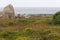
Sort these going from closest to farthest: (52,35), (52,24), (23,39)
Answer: (23,39)
(52,35)
(52,24)

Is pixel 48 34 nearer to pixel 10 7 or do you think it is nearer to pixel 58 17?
pixel 58 17

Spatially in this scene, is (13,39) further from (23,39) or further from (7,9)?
(7,9)

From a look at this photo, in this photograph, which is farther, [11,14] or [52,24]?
[11,14]

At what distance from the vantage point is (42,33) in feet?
73.6

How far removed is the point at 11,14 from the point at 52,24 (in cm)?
1551

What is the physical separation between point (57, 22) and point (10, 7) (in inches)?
718

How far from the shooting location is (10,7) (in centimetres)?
4756

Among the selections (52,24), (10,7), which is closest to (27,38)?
(52,24)

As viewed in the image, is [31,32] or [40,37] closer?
[40,37]

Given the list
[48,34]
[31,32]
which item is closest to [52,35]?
[48,34]

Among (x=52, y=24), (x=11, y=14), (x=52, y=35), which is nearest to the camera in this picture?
(x=52, y=35)

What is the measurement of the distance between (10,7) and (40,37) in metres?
27.6

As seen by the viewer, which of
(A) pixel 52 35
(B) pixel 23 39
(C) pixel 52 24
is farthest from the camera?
(C) pixel 52 24

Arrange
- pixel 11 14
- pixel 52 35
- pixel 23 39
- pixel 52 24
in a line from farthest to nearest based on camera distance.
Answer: pixel 11 14 → pixel 52 24 → pixel 52 35 → pixel 23 39
